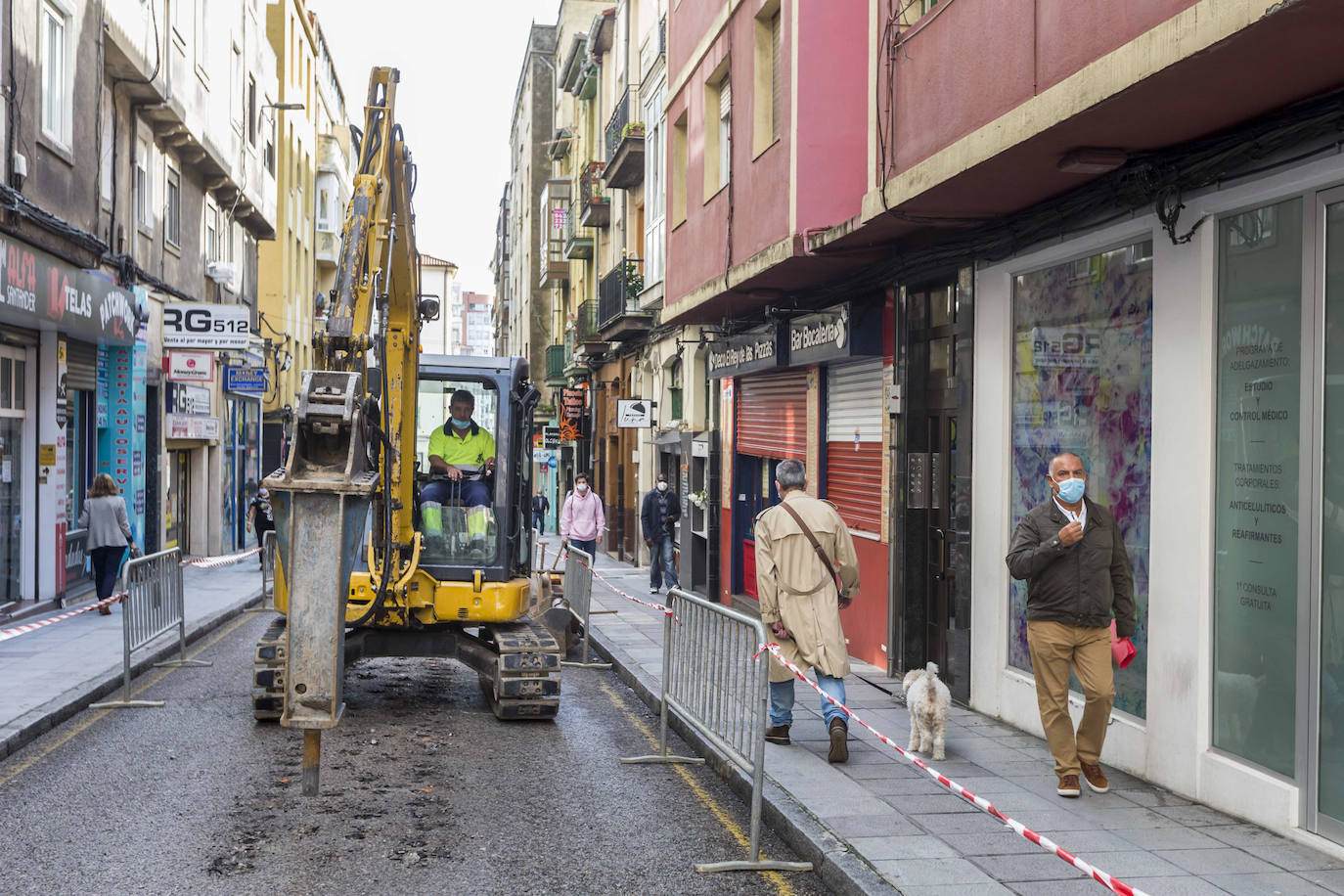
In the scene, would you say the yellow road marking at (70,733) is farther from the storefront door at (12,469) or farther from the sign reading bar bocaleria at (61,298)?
the sign reading bar bocaleria at (61,298)

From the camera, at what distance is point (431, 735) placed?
9.23 meters

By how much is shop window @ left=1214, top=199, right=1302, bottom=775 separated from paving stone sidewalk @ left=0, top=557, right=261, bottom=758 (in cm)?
724

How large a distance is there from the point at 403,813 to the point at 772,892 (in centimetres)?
222

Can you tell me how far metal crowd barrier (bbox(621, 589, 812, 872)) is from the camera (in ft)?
20.2

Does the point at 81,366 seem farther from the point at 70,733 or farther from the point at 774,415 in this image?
the point at 70,733

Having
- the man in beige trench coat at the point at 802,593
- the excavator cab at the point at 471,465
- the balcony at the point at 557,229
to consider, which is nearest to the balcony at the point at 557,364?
the balcony at the point at 557,229

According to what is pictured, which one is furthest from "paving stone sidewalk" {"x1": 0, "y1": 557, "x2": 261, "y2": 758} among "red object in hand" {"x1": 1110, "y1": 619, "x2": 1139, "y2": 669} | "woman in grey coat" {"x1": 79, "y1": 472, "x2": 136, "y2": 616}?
"red object in hand" {"x1": 1110, "y1": 619, "x2": 1139, "y2": 669}

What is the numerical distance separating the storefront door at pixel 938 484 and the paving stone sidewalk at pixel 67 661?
6.48 metres

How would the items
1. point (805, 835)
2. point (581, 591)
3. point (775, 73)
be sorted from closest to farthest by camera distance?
1. point (805, 835)
2. point (581, 591)
3. point (775, 73)

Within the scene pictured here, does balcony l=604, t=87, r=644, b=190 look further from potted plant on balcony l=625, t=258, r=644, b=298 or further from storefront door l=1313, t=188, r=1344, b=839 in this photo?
storefront door l=1313, t=188, r=1344, b=839

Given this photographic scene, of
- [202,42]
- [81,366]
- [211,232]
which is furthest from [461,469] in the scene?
[211,232]

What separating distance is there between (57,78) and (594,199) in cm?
1631

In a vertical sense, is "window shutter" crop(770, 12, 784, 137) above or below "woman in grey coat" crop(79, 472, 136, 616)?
above

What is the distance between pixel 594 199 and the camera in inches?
1223
